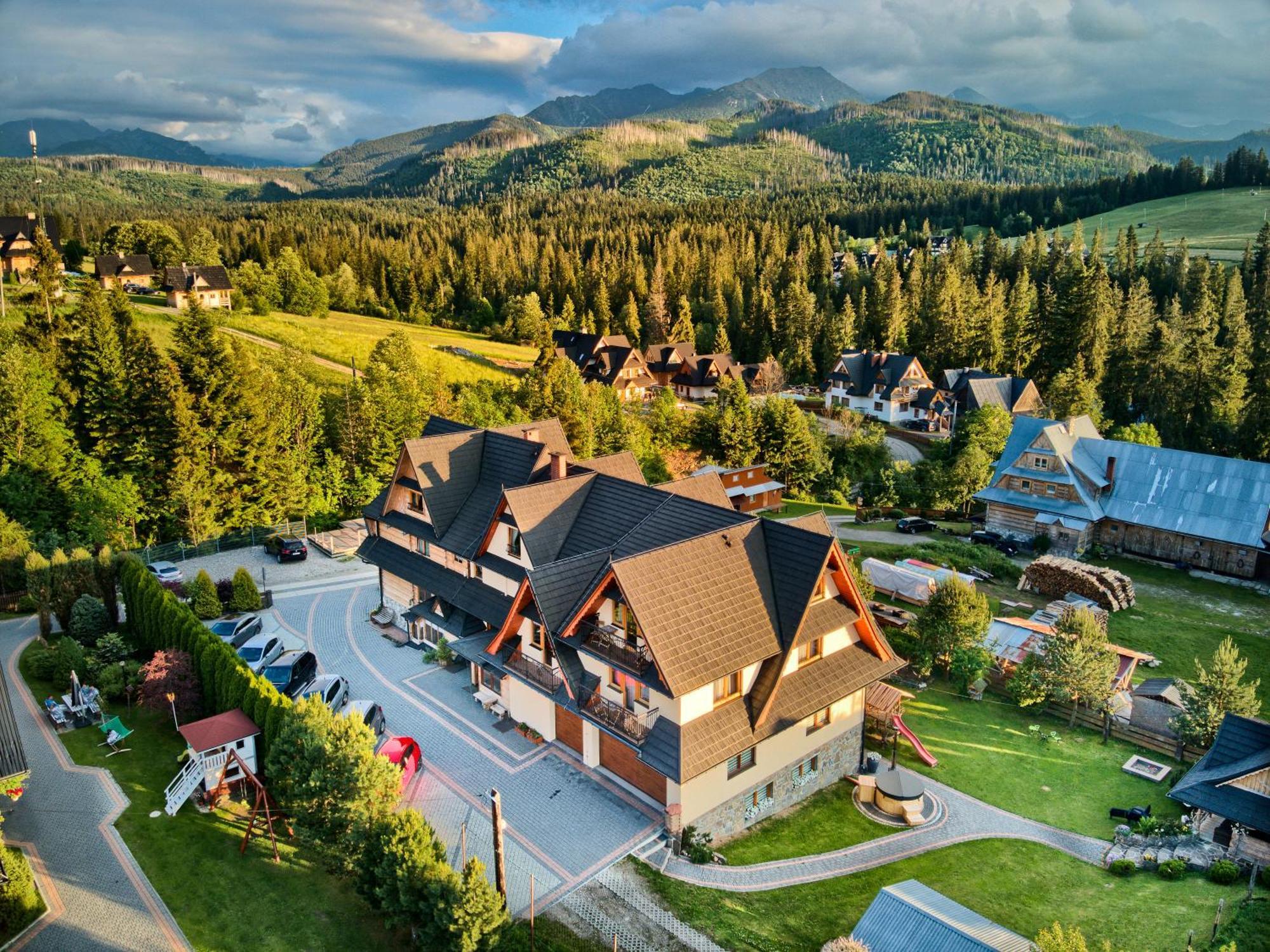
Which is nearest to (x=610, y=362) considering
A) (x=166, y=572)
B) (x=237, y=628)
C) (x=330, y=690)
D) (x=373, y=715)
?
(x=166, y=572)

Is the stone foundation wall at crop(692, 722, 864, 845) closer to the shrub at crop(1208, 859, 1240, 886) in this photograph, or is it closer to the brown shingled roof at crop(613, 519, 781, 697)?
the brown shingled roof at crop(613, 519, 781, 697)

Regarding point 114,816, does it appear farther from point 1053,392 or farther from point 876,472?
point 1053,392

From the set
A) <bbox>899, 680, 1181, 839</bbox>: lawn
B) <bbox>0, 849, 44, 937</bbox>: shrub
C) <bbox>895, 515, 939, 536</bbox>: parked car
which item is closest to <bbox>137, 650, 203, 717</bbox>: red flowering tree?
A: <bbox>0, 849, 44, 937</bbox>: shrub

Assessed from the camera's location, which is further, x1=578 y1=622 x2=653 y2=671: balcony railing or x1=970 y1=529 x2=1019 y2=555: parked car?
x1=970 y1=529 x2=1019 y2=555: parked car

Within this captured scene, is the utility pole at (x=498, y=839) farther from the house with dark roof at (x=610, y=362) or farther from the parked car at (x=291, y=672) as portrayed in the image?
the house with dark roof at (x=610, y=362)

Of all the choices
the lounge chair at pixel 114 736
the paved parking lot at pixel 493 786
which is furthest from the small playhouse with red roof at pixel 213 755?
the paved parking lot at pixel 493 786

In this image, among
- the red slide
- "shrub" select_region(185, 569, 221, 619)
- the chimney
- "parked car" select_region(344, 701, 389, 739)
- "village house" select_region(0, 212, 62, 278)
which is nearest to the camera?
"parked car" select_region(344, 701, 389, 739)

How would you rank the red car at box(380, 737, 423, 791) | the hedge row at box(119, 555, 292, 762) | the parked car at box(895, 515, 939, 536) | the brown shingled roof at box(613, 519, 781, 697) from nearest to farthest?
the brown shingled roof at box(613, 519, 781, 697) < the hedge row at box(119, 555, 292, 762) < the red car at box(380, 737, 423, 791) < the parked car at box(895, 515, 939, 536)

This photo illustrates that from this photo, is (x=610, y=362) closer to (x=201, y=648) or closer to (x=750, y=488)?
(x=750, y=488)
